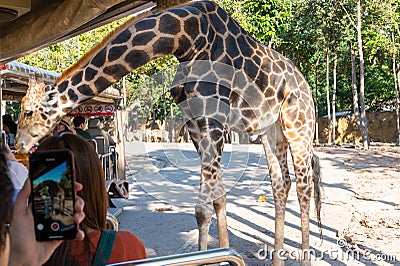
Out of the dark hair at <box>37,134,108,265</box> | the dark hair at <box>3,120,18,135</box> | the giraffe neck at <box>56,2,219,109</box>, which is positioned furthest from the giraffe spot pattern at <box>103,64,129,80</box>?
the dark hair at <box>3,120,18,135</box>

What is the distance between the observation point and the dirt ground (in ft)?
20.6

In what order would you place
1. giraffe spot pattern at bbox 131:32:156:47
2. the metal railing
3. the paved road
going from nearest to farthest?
the metal railing
giraffe spot pattern at bbox 131:32:156:47
the paved road

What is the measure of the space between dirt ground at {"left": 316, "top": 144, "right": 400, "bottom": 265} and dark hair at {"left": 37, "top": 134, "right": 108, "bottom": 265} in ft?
15.3

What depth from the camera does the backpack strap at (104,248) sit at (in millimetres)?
1759

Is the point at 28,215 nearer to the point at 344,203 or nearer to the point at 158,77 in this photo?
the point at 158,77

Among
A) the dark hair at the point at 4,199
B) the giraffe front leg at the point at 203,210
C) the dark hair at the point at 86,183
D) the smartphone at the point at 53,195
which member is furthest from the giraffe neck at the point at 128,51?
the dark hair at the point at 4,199

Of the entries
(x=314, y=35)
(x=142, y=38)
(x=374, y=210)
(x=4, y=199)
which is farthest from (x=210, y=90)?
(x=314, y=35)

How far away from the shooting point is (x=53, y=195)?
1.35 m

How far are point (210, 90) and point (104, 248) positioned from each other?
2866 millimetres

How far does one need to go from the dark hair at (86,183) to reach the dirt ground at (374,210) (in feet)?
Answer: 15.3

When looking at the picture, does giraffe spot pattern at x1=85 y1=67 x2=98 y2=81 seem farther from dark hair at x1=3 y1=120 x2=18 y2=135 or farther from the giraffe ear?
dark hair at x1=3 y1=120 x2=18 y2=135

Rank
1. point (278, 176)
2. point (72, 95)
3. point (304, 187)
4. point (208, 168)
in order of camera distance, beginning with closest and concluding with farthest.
Answer: 1. point (72, 95)
2. point (208, 168)
3. point (304, 187)
4. point (278, 176)

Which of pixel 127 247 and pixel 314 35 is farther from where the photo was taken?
pixel 314 35

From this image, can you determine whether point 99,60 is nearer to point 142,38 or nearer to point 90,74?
point 90,74
